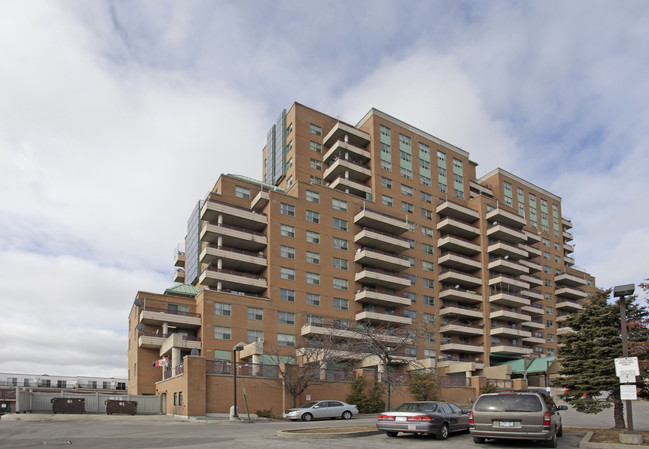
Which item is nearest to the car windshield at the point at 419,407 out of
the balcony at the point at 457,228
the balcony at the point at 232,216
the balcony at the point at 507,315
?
the balcony at the point at 232,216

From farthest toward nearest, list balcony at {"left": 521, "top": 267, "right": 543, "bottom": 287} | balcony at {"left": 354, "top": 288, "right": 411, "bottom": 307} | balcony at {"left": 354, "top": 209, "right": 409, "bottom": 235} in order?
1. balcony at {"left": 521, "top": 267, "right": 543, "bottom": 287}
2. balcony at {"left": 354, "top": 209, "right": 409, "bottom": 235}
3. balcony at {"left": 354, "top": 288, "right": 411, "bottom": 307}

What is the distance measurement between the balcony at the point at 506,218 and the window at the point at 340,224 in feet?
86.9

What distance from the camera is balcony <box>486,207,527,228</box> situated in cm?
8206

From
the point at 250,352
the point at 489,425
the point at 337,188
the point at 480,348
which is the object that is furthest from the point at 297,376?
the point at 480,348

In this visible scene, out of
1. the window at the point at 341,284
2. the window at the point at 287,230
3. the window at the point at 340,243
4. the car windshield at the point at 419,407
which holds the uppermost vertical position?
the window at the point at 287,230

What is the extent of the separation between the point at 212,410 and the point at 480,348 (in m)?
46.8

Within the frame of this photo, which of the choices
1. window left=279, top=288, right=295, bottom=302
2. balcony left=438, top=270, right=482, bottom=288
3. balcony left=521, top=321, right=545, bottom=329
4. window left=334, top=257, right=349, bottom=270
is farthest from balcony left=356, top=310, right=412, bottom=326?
balcony left=521, top=321, right=545, bottom=329

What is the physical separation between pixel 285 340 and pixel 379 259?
16.1 m

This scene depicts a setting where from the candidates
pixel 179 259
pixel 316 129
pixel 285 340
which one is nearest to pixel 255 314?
pixel 285 340

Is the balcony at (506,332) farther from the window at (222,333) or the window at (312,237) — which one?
the window at (222,333)

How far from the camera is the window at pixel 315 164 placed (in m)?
73.1

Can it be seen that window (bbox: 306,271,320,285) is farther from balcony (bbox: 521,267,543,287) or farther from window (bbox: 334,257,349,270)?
balcony (bbox: 521,267,543,287)

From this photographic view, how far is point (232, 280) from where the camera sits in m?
58.4

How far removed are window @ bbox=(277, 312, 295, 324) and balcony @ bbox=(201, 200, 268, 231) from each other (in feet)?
33.8
